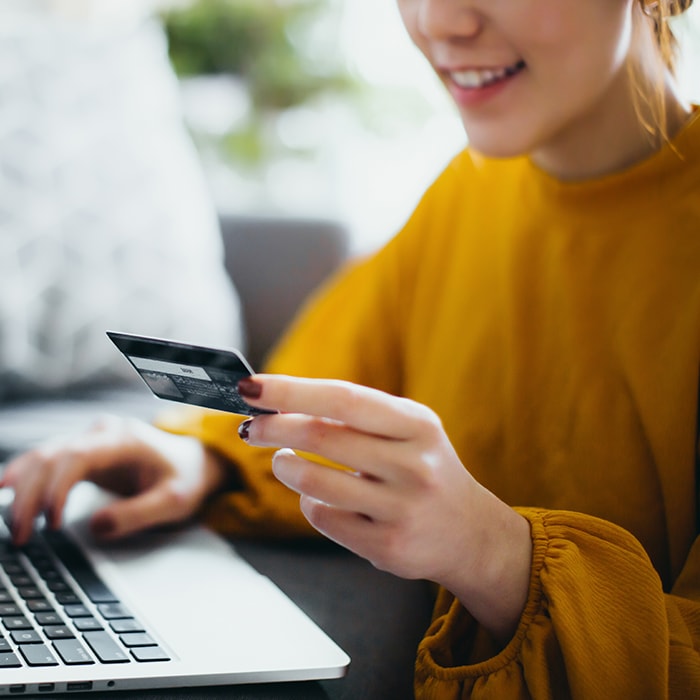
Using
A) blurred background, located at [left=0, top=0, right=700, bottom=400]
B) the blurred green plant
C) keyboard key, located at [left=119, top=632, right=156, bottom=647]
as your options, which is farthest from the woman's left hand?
the blurred green plant

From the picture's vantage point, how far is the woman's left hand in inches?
15.2

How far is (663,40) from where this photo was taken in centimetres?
60

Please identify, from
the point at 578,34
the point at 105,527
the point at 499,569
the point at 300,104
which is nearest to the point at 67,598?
the point at 105,527

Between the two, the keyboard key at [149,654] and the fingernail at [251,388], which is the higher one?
the fingernail at [251,388]

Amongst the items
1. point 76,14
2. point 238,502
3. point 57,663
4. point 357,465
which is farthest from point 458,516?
point 76,14

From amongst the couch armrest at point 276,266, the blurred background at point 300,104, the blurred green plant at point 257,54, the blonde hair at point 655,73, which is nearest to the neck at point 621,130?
the blonde hair at point 655,73

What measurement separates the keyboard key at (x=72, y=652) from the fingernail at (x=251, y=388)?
0.15m

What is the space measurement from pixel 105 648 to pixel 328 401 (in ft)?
0.55

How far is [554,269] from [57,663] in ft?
1.47

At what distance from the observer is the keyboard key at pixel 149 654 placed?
427mm

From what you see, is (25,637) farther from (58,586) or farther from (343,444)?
(343,444)

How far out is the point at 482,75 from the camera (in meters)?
0.61

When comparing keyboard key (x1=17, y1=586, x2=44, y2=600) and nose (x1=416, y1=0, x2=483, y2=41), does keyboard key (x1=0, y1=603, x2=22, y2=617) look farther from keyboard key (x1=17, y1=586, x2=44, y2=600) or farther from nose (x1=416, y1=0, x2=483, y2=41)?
nose (x1=416, y1=0, x2=483, y2=41)

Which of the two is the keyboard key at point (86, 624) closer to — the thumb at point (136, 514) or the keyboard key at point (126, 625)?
the keyboard key at point (126, 625)
